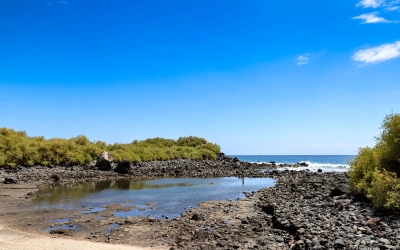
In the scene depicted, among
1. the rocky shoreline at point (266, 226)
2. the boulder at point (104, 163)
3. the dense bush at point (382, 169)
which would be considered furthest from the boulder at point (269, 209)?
the boulder at point (104, 163)

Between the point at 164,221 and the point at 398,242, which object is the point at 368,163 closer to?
the point at 398,242

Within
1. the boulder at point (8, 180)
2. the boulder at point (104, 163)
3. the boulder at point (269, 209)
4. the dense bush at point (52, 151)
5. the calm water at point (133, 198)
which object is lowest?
the calm water at point (133, 198)

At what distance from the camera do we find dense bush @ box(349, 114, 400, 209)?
45.7ft

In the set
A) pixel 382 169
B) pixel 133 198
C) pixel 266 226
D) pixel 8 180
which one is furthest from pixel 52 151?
pixel 382 169

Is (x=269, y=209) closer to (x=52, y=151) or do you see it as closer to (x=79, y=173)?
(x=79, y=173)

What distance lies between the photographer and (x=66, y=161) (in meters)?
45.8

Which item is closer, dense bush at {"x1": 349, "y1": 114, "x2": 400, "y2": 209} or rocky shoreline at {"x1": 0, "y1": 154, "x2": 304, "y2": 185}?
dense bush at {"x1": 349, "y1": 114, "x2": 400, "y2": 209}

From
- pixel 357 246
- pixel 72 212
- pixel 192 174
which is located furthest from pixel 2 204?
pixel 192 174

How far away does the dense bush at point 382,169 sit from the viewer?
13.9 metres

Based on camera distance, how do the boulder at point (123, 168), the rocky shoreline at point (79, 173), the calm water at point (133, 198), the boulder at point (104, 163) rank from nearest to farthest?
the calm water at point (133, 198), the rocky shoreline at point (79, 173), the boulder at point (123, 168), the boulder at point (104, 163)

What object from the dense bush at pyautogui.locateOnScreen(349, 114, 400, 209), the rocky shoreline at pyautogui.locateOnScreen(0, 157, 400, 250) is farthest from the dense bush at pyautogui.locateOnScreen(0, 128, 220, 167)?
the dense bush at pyautogui.locateOnScreen(349, 114, 400, 209)

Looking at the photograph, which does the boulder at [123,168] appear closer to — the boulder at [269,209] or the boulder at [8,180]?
the boulder at [8,180]

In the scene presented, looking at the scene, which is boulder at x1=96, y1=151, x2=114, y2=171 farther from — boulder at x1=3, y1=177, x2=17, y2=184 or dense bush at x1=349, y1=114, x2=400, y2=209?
dense bush at x1=349, y1=114, x2=400, y2=209

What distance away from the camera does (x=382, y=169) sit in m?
16.8
